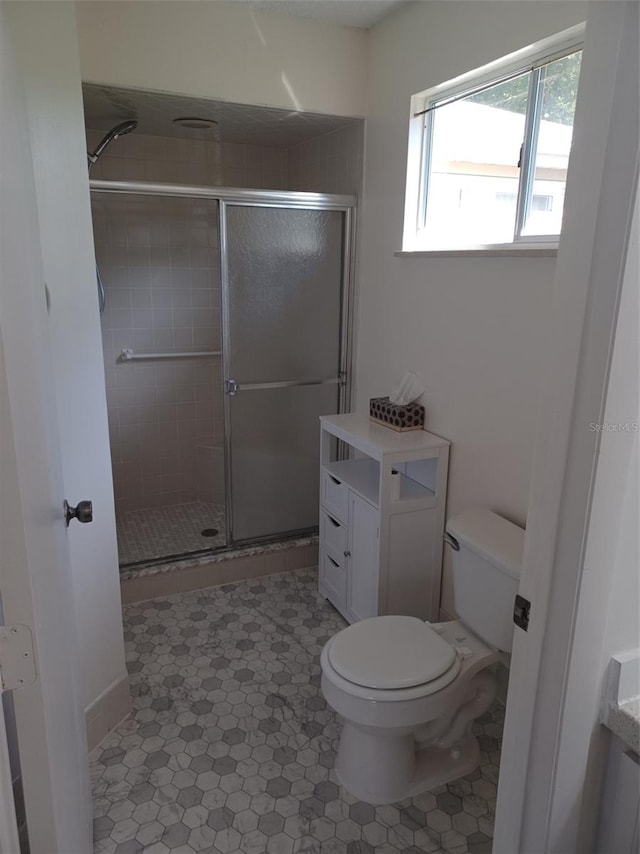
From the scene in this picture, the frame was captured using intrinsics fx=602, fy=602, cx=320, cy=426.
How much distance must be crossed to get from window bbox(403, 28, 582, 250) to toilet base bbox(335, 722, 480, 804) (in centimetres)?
155

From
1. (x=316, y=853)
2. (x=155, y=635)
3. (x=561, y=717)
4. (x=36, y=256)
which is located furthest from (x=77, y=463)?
(x=561, y=717)

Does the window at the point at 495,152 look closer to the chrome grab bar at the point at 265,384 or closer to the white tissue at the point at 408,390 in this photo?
the white tissue at the point at 408,390

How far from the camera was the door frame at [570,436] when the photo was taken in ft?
2.69

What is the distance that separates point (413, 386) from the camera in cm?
254

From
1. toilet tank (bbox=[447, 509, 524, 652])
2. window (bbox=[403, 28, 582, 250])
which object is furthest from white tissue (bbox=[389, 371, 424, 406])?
toilet tank (bbox=[447, 509, 524, 652])

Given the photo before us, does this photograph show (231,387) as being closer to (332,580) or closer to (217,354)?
(217,354)

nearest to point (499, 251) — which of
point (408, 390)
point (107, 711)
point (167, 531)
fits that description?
point (408, 390)

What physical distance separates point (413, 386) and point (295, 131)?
1.51m

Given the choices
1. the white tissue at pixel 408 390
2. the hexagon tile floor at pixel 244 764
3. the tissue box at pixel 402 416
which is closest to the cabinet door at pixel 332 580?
the hexagon tile floor at pixel 244 764

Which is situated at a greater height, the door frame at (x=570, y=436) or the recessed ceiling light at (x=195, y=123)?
the recessed ceiling light at (x=195, y=123)

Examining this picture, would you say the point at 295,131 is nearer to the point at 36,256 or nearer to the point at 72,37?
the point at 72,37

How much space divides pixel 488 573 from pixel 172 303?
241 cm

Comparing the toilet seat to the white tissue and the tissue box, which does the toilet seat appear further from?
the white tissue

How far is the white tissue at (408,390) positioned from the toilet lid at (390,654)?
954mm
